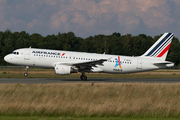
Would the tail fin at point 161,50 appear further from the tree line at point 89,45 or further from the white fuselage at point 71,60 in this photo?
the tree line at point 89,45

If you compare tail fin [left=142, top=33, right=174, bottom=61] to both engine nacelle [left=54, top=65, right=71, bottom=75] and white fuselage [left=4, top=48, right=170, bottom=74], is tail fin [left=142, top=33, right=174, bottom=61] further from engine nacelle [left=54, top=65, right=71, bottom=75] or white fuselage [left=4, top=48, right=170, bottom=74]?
engine nacelle [left=54, top=65, right=71, bottom=75]

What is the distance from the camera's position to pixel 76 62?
34.8 m

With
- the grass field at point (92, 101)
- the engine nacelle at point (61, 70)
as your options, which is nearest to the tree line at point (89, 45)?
the engine nacelle at point (61, 70)

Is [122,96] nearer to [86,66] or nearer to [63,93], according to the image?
[63,93]

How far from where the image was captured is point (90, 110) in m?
13.8

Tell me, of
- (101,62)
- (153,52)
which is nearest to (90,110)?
(101,62)

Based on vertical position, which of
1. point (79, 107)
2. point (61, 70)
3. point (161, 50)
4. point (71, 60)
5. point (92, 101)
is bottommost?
point (92, 101)

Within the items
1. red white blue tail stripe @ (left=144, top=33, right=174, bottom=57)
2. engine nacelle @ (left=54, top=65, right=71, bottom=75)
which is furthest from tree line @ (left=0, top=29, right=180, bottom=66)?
red white blue tail stripe @ (left=144, top=33, right=174, bottom=57)

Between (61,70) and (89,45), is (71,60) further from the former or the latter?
(89,45)

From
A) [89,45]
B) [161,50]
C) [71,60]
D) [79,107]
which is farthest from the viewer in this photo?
[89,45]

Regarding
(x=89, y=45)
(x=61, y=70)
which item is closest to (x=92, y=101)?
(x=61, y=70)

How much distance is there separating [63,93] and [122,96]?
477 centimetres

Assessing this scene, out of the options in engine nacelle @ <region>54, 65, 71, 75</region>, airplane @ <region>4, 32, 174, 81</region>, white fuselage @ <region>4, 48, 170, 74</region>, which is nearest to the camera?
engine nacelle @ <region>54, 65, 71, 75</region>

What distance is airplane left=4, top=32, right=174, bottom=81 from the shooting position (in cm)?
3391
